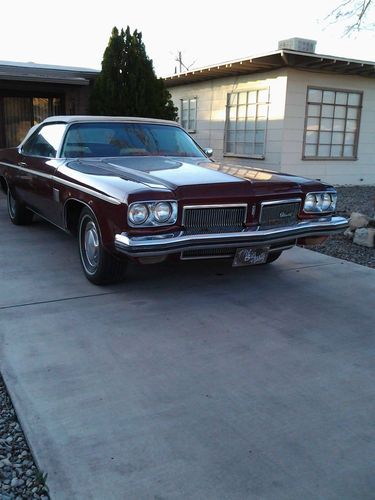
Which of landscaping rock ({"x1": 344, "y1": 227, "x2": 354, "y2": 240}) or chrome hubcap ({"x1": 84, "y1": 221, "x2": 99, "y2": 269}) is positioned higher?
chrome hubcap ({"x1": 84, "y1": 221, "x2": 99, "y2": 269})

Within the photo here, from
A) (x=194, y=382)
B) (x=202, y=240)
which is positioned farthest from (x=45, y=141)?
(x=194, y=382)

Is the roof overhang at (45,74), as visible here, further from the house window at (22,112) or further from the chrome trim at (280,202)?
the chrome trim at (280,202)

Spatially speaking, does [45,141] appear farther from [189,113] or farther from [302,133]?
[189,113]

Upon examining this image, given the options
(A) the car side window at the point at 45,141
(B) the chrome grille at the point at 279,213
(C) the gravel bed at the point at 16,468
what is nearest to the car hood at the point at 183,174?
(B) the chrome grille at the point at 279,213

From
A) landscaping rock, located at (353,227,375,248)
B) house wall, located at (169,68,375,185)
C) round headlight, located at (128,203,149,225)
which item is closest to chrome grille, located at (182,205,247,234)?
round headlight, located at (128,203,149,225)

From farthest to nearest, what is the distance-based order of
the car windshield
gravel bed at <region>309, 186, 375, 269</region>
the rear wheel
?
the rear wheel
gravel bed at <region>309, 186, 375, 269</region>
the car windshield

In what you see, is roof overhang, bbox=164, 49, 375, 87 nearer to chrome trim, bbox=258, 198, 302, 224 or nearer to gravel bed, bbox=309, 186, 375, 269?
gravel bed, bbox=309, 186, 375, 269

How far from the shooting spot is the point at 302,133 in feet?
39.2

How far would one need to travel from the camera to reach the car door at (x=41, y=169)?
17.1 ft

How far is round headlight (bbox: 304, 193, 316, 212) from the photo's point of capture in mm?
4434

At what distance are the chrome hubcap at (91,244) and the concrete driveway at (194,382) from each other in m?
0.24

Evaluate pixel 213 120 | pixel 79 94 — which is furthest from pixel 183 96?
pixel 79 94

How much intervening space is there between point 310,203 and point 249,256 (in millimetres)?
853

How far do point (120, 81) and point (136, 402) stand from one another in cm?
904
